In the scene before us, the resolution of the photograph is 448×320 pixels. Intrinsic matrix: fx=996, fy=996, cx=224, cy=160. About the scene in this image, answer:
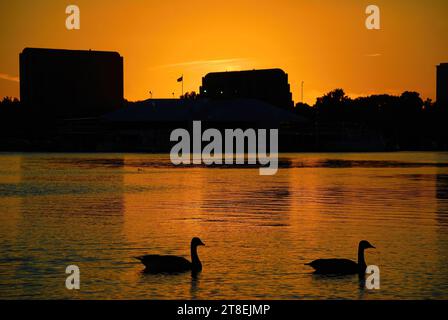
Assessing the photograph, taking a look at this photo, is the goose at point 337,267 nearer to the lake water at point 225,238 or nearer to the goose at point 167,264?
the lake water at point 225,238

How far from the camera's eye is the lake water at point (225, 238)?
84.1 feet

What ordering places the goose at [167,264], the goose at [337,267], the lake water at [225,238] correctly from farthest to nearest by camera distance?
the goose at [167,264]
the goose at [337,267]
the lake water at [225,238]

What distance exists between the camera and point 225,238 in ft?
117

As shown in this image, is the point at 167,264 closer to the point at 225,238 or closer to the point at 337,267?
the point at 337,267

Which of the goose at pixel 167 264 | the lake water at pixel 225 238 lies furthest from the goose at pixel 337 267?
the goose at pixel 167 264

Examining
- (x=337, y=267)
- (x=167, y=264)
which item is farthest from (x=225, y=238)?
(x=337, y=267)

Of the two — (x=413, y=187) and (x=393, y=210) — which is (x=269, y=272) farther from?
(x=413, y=187)

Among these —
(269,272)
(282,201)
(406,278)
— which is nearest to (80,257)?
(269,272)

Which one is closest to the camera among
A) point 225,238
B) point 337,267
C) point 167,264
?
point 337,267

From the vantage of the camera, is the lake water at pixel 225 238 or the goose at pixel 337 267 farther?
the goose at pixel 337 267

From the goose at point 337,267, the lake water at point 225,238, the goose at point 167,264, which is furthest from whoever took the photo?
the goose at point 167,264

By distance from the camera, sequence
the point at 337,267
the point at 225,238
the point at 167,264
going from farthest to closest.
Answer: the point at 225,238, the point at 167,264, the point at 337,267

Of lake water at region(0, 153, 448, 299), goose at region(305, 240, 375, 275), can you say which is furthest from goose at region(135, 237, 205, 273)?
goose at region(305, 240, 375, 275)

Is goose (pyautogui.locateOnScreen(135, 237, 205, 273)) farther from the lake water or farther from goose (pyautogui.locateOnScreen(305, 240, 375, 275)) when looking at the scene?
goose (pyautogui.locateOnScreen(305, 240, 375, 275))
